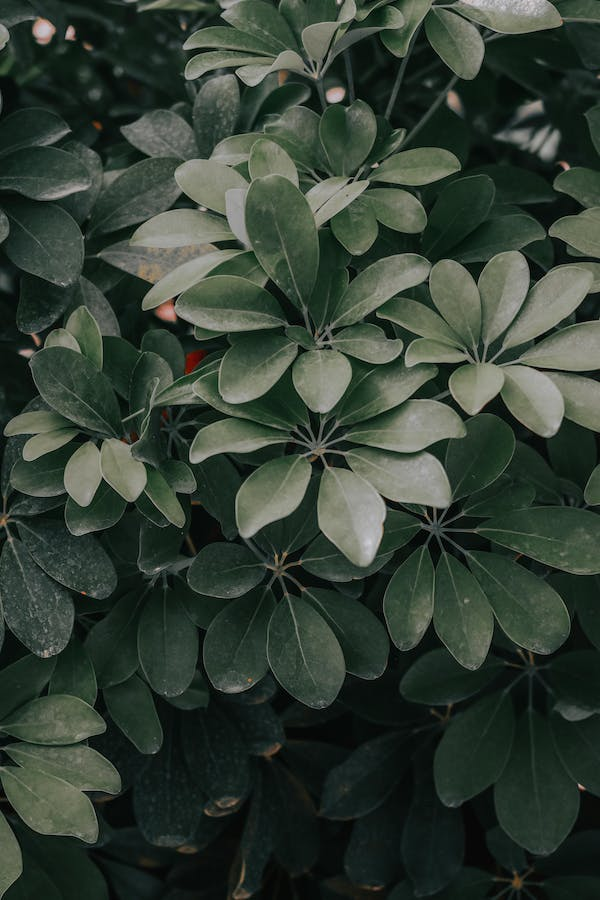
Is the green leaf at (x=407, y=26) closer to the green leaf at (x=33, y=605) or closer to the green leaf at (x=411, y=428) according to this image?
the green leaf at (x=411, y=428)

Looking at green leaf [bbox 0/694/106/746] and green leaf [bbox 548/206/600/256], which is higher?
green leaf [bbox 548/206/600/256]

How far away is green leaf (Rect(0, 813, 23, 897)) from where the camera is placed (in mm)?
665

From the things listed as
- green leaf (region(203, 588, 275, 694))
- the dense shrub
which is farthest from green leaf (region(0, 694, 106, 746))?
green leaf (region(203, 588, 275, 694))

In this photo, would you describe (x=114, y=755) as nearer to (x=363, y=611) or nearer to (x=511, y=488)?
(x=363, y=611)

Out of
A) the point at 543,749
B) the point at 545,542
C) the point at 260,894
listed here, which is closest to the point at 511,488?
the point at 545,542

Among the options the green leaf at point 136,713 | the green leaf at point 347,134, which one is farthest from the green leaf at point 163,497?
the green leaf at point 347,134

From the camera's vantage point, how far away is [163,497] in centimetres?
66

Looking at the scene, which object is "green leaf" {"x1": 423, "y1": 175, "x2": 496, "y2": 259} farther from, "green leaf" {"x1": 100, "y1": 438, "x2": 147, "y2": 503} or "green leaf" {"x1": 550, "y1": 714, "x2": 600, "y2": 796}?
"green leaf" {"x1": 550, "y1": 714, "x2": 600, "y2": 796}

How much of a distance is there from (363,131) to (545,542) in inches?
15.0

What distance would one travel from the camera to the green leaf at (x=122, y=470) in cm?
64

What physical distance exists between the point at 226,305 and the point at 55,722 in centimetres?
38

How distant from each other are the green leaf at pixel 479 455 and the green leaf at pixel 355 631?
0.14m

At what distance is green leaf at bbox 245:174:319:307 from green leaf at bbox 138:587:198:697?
1.01 ft

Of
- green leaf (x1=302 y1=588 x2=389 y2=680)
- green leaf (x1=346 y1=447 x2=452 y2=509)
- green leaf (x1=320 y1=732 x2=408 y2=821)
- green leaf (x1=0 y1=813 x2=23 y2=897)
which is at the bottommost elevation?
green leaf (x1=320 y1=732 x2=408 y2=821)
